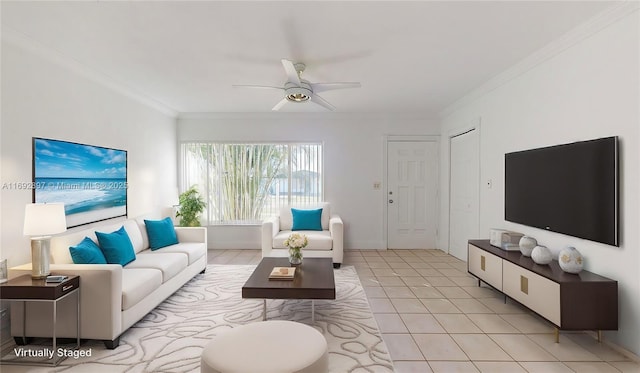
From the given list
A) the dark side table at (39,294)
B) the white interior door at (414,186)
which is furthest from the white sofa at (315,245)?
the dark side table at (39,294)

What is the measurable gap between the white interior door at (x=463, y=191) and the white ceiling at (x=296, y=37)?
1.09 metres

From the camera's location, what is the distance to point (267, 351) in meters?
1.68

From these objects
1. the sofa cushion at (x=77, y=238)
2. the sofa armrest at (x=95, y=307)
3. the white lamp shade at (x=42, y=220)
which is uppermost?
the white lamp shade at (x=42, y=220)

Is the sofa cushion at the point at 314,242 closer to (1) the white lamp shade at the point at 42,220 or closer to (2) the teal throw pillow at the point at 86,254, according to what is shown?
(2) the teal throw pillow at the point at 86,254

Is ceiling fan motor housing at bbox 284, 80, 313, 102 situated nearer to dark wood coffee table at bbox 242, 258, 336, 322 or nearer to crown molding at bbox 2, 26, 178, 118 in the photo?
dark wood coffee table at bbox 242, 258, 336, 322

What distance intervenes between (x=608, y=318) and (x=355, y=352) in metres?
1.93

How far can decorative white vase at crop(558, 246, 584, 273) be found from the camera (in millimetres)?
2553

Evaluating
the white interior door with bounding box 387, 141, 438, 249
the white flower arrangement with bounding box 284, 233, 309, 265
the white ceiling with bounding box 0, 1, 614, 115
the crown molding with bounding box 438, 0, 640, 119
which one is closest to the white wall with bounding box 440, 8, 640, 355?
the crown molding with bounding box 438, 0, 640, 119

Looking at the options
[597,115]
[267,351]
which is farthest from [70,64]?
[597,115]

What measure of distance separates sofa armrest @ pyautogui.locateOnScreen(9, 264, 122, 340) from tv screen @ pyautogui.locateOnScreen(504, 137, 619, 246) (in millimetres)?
3849

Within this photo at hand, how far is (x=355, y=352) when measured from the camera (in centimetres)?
241

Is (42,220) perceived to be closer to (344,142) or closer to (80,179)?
(80,179)

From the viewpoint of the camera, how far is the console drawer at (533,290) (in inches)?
97.1

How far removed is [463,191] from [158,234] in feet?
14.9
